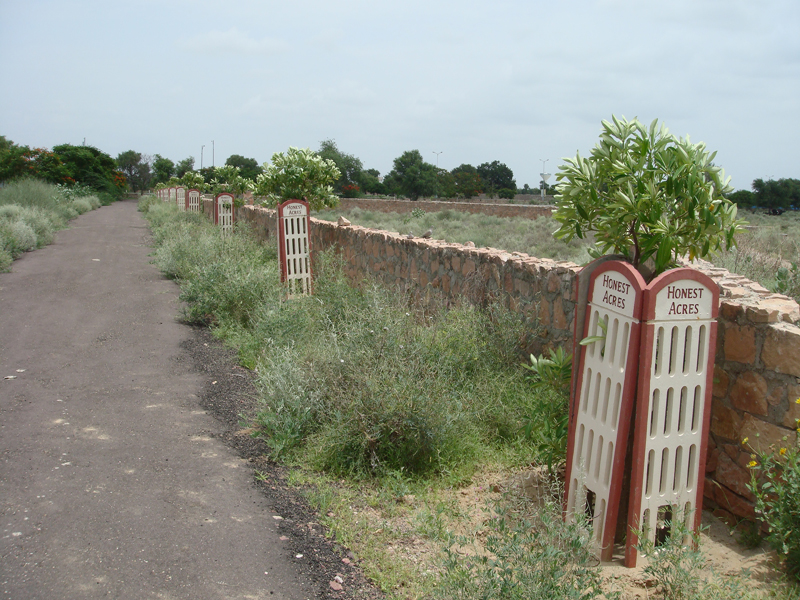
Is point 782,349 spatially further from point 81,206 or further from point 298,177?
point 81,206

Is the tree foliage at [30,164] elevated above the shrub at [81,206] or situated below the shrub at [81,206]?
above

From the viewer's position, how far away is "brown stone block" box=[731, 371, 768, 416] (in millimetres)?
3645

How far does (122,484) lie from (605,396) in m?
3.37

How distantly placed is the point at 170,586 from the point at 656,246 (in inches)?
132

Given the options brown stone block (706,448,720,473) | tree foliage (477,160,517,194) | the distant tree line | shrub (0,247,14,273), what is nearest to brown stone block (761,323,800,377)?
brown stone block (706,448,720,473)

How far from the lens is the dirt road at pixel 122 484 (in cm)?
A: 332

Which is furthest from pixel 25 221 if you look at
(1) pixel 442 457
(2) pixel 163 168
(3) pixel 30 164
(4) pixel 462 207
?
(2) pixel 163 168

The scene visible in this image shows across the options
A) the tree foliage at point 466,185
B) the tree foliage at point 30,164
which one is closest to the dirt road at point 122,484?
the tree foliage at point 30,164

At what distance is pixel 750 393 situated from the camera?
12.2 ft

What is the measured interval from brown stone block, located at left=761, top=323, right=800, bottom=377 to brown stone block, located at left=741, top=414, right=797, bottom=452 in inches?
13.1

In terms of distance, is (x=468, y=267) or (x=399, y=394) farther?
(x=468, y=267)

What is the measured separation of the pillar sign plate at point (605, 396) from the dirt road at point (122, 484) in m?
1.63

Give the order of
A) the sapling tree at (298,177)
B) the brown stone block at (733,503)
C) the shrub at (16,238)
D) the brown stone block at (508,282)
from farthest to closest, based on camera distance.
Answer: the shrub at (16,238), the sapling tree at (298,177), the brown stone block at (508,282), the brown stone block at (733,503)

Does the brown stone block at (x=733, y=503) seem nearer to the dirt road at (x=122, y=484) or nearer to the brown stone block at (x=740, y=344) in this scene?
the brown stone block at (x=740, y=344)
